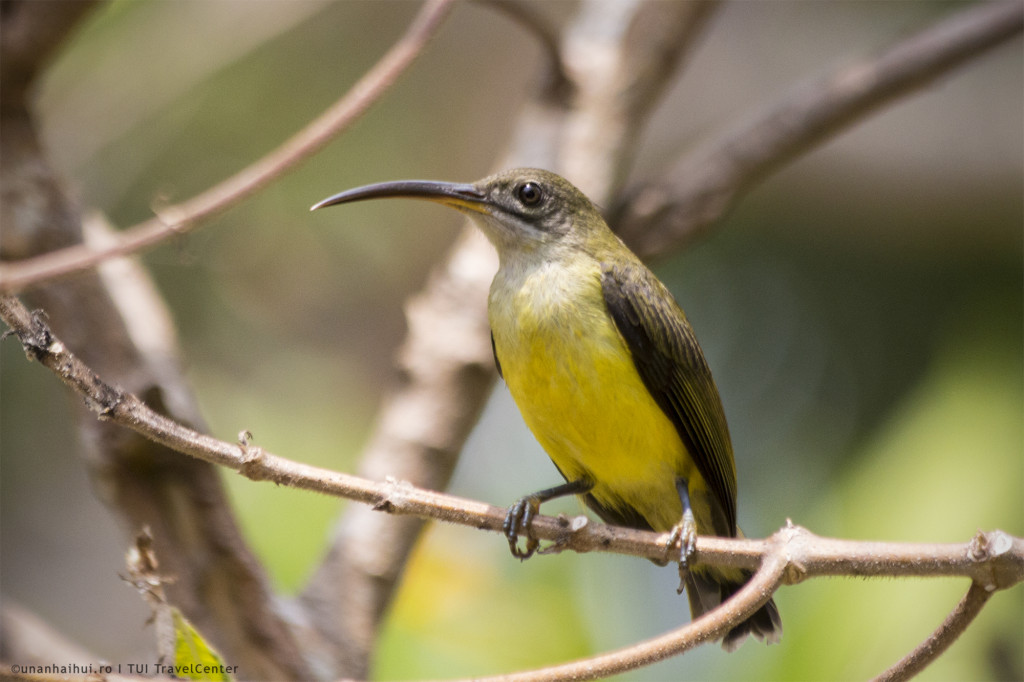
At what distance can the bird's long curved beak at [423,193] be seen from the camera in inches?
135

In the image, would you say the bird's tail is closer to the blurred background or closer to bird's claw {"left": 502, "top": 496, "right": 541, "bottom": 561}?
bird's claw {"left": 502, "top": 496, "right": 541, "bottom": 561}

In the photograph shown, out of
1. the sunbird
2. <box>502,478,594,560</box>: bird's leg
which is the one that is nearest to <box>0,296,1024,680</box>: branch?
<box>502,478,594,560</box>: bird's leg

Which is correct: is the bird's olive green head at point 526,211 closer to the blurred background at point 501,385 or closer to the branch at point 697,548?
the branch at point 697,548

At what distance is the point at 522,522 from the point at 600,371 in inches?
22.7

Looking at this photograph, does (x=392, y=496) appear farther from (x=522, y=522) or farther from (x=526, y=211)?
(x=526, y=211)

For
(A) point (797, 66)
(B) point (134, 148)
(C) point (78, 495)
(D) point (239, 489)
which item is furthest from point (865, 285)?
(C) point (78, 495)

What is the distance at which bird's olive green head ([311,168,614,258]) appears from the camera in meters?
3.86

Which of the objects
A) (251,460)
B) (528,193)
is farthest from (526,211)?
(251,460)

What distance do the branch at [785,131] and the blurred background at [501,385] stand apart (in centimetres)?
49

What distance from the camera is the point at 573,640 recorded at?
507 centimetres

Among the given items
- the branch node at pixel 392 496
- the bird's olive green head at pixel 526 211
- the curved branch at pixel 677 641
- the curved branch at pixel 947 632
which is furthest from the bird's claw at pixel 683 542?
the bird's olive green head at pixel 526 211

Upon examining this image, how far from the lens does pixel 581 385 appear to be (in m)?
3.35

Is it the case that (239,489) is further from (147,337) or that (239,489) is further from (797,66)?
(797,66)

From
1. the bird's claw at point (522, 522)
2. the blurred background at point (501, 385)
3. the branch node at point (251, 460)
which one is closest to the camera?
the branch node at point (251, 460)
